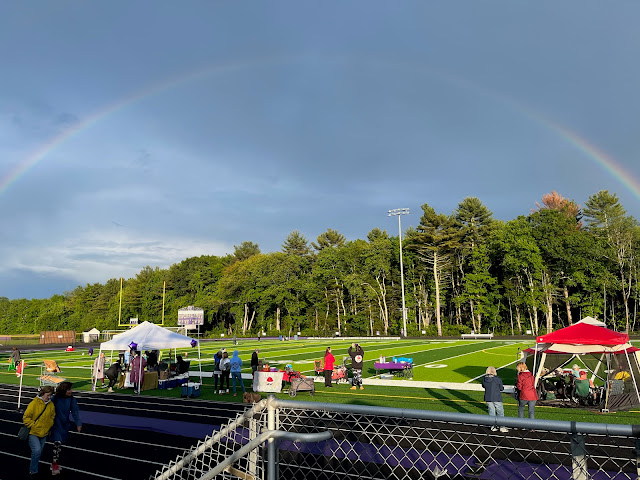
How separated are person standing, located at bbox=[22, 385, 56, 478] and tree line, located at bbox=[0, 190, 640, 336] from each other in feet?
210

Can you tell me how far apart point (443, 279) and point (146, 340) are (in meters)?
66.8

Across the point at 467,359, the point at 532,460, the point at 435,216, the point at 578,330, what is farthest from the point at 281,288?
the point at 532,460

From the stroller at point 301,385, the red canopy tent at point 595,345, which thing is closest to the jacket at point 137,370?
the stroller at point 301,385

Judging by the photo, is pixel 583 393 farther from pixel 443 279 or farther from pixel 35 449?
pixel 443 279

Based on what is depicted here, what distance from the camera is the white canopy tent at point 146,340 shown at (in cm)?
2006

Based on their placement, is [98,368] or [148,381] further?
[98,368]

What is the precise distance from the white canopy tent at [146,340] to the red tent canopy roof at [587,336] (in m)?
14.9

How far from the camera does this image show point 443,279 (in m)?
80.4

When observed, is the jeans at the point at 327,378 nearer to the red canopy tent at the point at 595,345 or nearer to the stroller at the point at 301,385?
the stroller at the point at 301,385

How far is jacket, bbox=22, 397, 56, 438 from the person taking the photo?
8.23m

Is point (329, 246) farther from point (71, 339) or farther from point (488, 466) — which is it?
point (488, 466)

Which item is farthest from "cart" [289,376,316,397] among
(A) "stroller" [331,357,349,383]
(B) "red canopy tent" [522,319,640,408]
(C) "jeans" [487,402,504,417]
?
(B) "red canopy tent" [522,319,640,408]

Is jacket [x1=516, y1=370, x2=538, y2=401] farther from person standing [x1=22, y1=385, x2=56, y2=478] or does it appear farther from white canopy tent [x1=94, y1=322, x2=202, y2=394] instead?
white canopy tent [x1=94, y1=322, x2=202, y2=394]

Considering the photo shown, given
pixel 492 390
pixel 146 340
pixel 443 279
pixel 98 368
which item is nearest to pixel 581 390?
pixel 492 390
